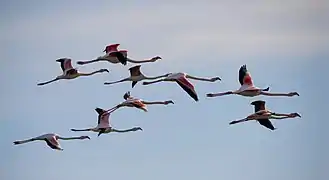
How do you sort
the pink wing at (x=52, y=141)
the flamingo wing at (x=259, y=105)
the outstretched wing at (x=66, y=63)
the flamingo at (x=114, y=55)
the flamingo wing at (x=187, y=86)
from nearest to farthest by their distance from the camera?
1. the flamingo wing at (x=187, y=86)
2. the flamingo at (x=114, y=55)
3. the flamingo wing at (x=259, y=105)
4. the pink wing at (x=52, y=141)
5. the outstretched wing at (x=66, y=63)

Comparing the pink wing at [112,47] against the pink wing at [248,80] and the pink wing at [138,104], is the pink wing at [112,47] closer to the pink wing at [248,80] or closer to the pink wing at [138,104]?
the pink wing at [138,104]

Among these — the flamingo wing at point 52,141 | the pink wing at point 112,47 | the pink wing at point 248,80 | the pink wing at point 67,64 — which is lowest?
the flamingo wing at point 52,141

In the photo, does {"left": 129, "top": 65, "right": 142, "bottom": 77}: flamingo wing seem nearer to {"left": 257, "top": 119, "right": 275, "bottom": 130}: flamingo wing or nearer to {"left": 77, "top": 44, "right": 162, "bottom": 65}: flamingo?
{"left": 77, "top": 44, "right": 162, "bottom": 65}: flamingo

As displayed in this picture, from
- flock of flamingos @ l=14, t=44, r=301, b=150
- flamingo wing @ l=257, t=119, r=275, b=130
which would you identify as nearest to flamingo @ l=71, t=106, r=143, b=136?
flock of flamingos @ l=14, t=44, r=301, b=150

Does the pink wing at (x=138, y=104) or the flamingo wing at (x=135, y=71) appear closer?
the pink wing at (x=138, y=104)

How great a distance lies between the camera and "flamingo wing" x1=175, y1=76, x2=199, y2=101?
17056mm

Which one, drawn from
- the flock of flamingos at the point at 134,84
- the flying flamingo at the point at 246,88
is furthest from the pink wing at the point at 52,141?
the flying flamingo at the point at 246,88

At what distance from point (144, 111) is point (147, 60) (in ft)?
8.13

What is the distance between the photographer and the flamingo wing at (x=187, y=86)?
17.1 metres

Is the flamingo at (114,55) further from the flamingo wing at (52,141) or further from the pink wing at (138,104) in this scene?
the flamingo wing at (52,141)

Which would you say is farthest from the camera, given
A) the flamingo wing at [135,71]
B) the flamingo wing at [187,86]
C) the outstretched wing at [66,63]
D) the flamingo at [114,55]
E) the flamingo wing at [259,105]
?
the outstretched wing at [66,63]

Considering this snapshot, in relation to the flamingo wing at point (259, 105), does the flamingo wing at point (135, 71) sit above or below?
above

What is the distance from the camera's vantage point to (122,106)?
17453 millimetres

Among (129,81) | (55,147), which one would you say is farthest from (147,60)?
(55,147)
